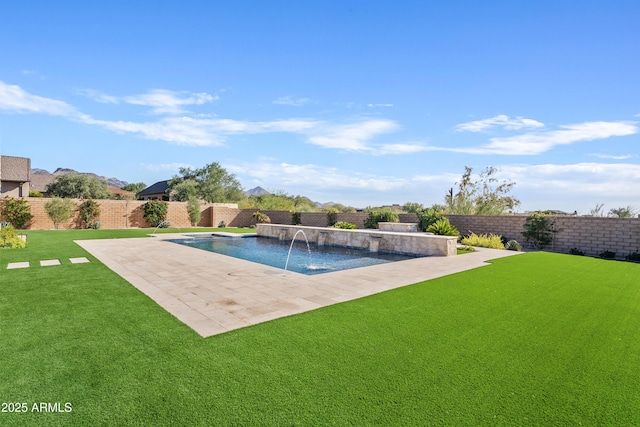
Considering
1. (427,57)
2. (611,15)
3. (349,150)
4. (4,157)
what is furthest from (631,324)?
(4,157)

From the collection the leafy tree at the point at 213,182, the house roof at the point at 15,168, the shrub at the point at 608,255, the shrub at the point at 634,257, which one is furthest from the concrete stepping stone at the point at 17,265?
the leafy tree at the point at 213,182

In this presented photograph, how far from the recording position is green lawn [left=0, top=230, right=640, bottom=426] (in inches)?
78.4

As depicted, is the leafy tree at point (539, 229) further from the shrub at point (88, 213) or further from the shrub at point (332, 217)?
the shrub at point (88, 213)

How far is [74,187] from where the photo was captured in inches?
1307

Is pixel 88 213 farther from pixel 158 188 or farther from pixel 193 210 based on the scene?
pixel 158 188

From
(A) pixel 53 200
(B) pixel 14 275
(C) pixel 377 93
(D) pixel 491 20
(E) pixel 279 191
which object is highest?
(D) pixel 491 20

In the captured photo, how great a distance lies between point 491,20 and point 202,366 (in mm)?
11220

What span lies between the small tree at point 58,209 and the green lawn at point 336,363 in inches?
638

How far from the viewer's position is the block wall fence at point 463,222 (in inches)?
422

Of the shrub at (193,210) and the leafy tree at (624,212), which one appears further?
the shrub at (193,210)

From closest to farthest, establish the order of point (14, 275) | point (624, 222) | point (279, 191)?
point (14, 275) → point (624, 222) → point (279, 191)

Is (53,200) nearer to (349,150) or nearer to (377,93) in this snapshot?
(349,150)

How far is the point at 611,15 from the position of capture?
7887 mm

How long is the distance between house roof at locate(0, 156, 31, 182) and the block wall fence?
1271 centimetres
